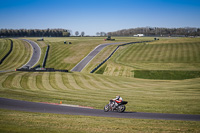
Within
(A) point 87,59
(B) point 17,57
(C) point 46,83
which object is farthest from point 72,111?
(B) point 17,57

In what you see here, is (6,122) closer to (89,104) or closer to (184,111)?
(89,104)

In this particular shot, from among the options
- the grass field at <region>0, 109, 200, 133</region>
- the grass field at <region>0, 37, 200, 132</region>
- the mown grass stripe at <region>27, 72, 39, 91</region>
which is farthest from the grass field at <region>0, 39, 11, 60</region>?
the grass field at <region>0, 109, 200, 133</region>

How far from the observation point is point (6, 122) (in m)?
15.2

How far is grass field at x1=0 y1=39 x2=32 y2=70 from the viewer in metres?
82.3

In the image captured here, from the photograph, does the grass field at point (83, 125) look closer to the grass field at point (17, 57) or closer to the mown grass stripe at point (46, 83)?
the mown grass stripe at point (46, 83)

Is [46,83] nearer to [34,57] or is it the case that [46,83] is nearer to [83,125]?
[83,125]

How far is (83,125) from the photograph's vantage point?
15.5 meters

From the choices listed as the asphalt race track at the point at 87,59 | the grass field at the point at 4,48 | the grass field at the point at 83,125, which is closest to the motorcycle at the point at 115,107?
the grass field at the point at 83,125

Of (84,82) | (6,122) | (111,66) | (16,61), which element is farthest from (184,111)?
(16,61)

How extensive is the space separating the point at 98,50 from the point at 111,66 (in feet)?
90.8

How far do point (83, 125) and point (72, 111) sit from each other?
234 inches

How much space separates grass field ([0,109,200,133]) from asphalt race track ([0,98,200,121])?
208cm

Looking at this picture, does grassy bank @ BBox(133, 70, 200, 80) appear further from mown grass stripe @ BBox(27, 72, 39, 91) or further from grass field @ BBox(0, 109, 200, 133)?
grass field @ BBox(0, 109, 200, 133)

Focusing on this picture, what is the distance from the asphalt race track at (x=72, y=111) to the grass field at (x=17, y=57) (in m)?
60.6
